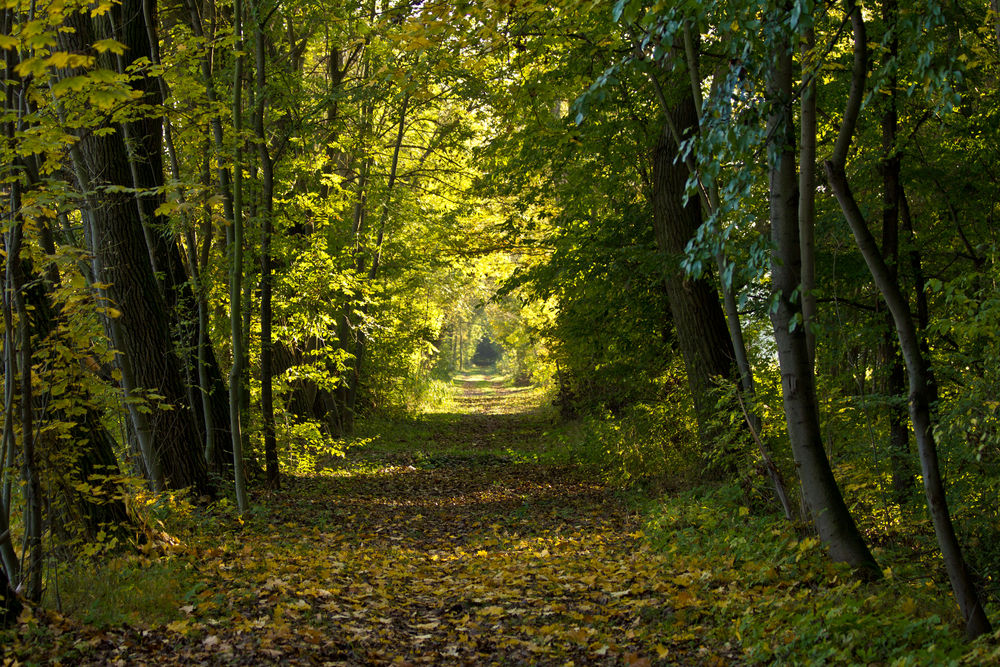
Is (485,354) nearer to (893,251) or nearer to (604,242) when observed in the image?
(604,242)

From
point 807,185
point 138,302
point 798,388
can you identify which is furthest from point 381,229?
point 807,185

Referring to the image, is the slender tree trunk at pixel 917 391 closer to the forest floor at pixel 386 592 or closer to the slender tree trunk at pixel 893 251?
the forest floor at pixel 386 592

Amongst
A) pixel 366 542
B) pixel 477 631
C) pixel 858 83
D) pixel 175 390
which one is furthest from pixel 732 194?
pixel 175 390

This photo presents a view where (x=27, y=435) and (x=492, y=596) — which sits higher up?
(x=27, y=435)

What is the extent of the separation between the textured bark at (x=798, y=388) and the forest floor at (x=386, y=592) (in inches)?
46.2

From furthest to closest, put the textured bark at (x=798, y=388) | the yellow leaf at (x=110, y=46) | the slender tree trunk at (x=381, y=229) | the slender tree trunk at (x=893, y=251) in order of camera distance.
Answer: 1. the slender tree trunk at (x=381, y=229)
2. the slender tree trunk at (x=893, y=251)
3. the textured bark at (x=798, y=388)
4. the yellow leaf at (x=110, y=46)

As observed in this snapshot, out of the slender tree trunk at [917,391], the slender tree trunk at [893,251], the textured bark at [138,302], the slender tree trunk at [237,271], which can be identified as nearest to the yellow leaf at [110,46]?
the slender tree trunk at [917,391]

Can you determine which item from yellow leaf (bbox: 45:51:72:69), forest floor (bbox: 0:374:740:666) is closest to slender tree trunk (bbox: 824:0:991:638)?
forest floor (bbox: 0:374:740:666)

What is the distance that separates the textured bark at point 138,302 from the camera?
27.5 ft

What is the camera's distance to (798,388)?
525 centimetres

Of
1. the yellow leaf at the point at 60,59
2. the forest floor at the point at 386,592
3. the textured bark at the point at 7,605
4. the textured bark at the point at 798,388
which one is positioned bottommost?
the forest floor at the point at 386,592

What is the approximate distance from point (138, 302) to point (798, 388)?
7.20 metres

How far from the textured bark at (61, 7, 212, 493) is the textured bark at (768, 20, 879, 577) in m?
6.60

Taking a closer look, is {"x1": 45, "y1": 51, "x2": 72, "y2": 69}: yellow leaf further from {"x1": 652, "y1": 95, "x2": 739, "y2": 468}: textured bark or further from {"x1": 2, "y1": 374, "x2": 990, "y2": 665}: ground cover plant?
{"x1": 652, "y1": 95, "x2": 739, "y2": 468}: textured bark
